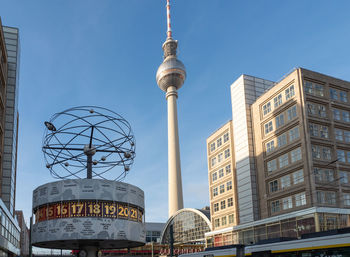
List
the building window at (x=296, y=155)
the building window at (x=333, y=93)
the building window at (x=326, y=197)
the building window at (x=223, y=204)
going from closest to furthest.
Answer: the building window at (x=326, y=197)
the building window at (x=296, y=155)
the building window at (x=333, y=93)
the building window at (x=223, y=204)

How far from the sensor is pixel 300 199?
2346 inches

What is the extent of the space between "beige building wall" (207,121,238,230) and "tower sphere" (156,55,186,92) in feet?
244

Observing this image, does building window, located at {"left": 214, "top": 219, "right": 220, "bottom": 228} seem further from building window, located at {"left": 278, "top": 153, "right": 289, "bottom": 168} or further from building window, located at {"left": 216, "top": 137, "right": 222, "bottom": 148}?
building window, located at {"left": 278, "top": 153, "right": 289, "bottom": 168}

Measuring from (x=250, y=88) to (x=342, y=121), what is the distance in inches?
746

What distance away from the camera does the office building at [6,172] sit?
183ft

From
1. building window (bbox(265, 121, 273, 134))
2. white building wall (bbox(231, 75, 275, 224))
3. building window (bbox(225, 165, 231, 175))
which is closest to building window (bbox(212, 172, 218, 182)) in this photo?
building window (bbox(225, 165, 231, 175))

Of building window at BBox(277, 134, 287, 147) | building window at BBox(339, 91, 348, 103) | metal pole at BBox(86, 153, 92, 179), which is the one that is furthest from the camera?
building window at BBox(339, 91, 348, 103)

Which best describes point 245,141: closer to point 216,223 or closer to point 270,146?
point 270,146

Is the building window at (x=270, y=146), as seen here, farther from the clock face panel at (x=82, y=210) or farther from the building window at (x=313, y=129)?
the clock face panel at (x=82, y=210)

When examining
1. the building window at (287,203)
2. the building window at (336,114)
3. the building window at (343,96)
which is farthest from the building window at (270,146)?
the building window at (343,96)

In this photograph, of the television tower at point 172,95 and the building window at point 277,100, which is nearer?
the building window at point 277,100

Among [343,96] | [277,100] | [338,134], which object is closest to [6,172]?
[277,100]

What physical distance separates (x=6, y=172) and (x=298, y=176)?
50.9 meters

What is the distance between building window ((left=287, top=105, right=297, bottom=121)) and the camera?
62131 mm
